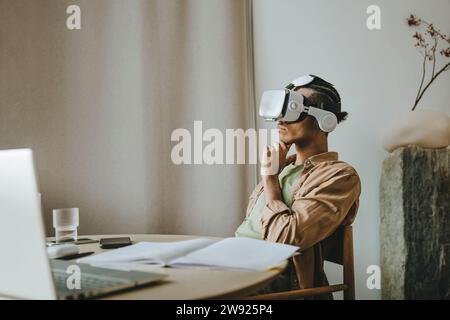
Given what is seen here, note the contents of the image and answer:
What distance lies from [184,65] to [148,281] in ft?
5.33

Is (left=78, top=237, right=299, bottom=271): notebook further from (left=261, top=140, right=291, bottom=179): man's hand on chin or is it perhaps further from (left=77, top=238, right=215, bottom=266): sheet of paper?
(left=261, top=140, right=291, bottom=179): man's hand on chin

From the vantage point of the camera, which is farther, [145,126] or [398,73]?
[398,73]

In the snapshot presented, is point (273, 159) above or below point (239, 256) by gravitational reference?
above

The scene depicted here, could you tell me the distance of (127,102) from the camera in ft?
7.11

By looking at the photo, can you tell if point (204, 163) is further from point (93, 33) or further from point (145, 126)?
point (93, 33)

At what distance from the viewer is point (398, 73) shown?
2.35 meters

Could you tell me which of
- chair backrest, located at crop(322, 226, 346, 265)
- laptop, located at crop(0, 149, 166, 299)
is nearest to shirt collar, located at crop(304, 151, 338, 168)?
chair backrest, located at crop(322, 226, 346, 265)

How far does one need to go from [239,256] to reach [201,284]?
0.59 ft

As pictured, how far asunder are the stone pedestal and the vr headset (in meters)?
0.63

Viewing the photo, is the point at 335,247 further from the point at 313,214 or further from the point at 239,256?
the point at 239,256

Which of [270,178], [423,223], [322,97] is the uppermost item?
[322,97]

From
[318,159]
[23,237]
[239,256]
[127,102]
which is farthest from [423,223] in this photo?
[23,237]

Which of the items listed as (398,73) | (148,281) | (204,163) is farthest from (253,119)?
(148,281)

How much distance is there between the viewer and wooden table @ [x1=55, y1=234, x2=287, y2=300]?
29.2 inches
